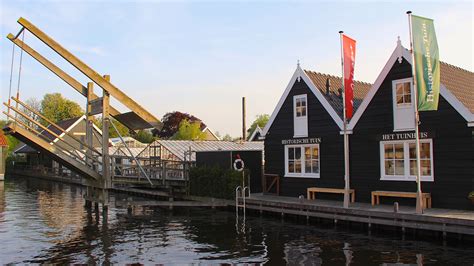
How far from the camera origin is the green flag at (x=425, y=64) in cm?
1556

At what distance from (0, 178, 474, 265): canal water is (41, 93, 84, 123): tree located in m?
61.8

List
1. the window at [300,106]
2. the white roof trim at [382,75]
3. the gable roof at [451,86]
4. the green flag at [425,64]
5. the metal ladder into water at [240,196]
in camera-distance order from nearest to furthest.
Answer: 1. the green flag at [425,64]
2. the gable roof at [451,86]
3. the white roof trim at [382,75]
4. the metal ladder into water at [240,196]
5. the window at [300,106]

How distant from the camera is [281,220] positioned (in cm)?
1906

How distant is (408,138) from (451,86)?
94.8 inches

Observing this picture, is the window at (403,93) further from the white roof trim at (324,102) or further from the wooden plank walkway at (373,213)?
the wooden plank walkway at (373,213)

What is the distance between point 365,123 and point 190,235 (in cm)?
842

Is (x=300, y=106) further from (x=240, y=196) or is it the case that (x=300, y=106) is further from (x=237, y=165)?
(x=240, y=196)

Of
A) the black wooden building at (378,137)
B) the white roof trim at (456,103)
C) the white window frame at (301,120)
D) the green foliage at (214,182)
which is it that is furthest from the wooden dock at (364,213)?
the white roof trim at (456,103)

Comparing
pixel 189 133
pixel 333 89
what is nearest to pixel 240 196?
pixel 333 89

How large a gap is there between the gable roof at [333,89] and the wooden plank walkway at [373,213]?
438 cm

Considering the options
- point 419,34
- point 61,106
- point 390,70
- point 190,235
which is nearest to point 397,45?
point 390,70

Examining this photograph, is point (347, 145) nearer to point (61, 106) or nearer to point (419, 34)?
point (419, 34)

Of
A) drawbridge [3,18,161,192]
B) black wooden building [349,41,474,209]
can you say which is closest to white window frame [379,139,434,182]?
black wooden building [349,41,474,209]

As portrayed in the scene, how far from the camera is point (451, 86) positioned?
17172 millimetres
